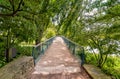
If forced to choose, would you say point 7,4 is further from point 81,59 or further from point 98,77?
point 98,77

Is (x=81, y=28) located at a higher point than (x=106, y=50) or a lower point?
higher

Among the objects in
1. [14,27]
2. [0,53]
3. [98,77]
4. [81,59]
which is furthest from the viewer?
[0,53]

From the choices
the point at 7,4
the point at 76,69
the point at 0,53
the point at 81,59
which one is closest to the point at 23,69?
the point at 76,69

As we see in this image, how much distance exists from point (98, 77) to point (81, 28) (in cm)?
531

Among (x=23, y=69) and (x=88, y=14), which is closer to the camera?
(x=23, y=69)

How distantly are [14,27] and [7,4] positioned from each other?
1.55 meters

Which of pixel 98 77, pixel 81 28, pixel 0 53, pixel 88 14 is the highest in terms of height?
pixel 88 14

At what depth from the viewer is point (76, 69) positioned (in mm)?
7898

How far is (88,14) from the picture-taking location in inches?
422

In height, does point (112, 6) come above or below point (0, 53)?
above

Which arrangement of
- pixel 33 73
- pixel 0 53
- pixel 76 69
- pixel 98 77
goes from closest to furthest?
pixel 98 77 < pixel 33 73 < pixel 76 69 < pixel 0 53

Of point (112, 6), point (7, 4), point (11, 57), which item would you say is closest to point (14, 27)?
point (7, 4)

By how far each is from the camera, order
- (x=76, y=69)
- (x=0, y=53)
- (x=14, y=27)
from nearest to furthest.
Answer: (x=76, y=69) → (x=14, y=27) → (x=0, y=53)

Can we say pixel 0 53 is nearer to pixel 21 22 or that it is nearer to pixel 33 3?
pixel 21 22
